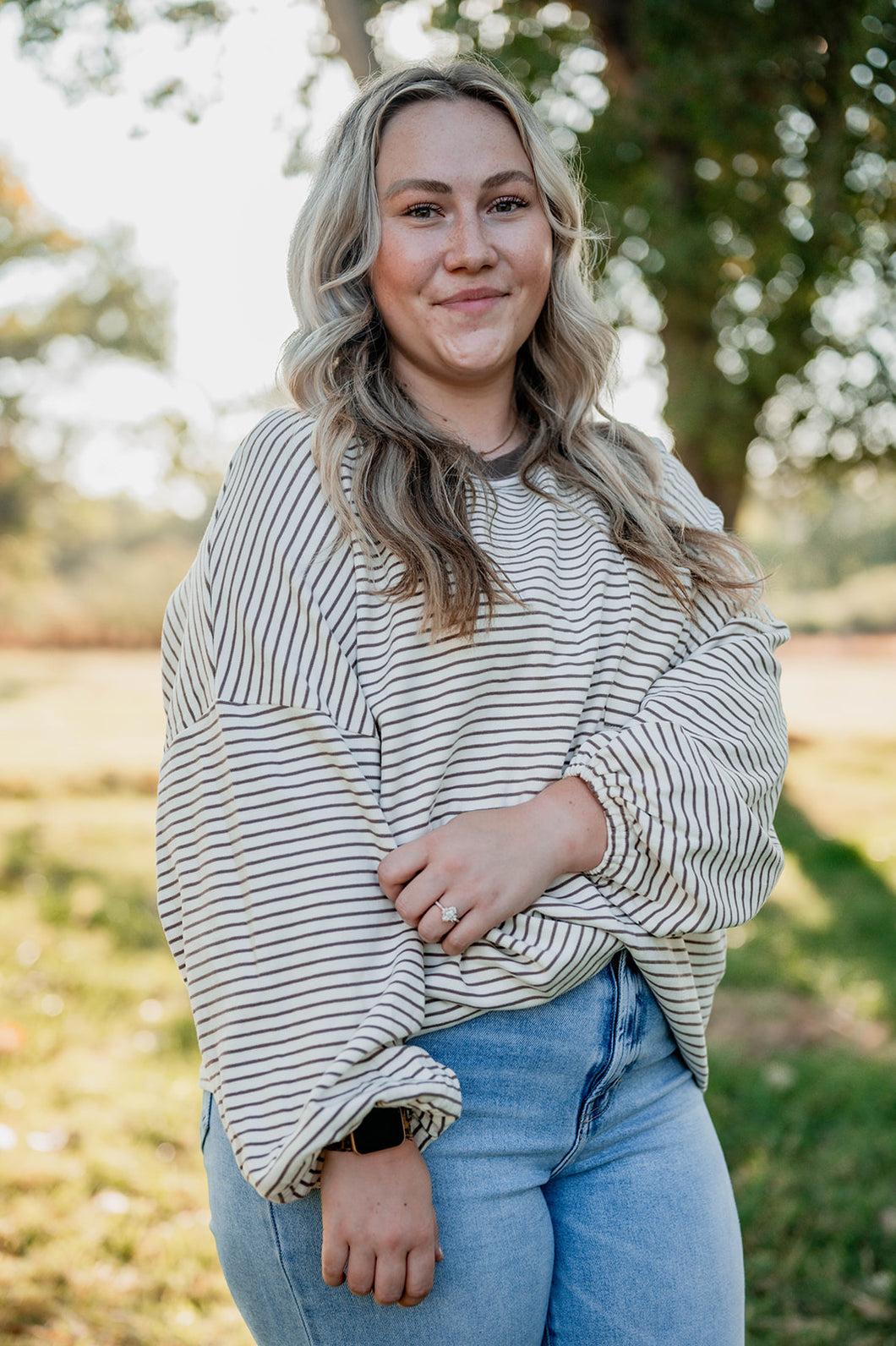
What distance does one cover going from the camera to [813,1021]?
13.3 ft

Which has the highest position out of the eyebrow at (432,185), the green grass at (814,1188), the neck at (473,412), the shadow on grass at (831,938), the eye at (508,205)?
the eyebrow at (432,185)

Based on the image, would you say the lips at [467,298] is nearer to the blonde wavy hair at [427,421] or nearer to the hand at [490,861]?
the blonde wavy hair at [427,421]

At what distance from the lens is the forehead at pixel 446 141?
1.60 metres

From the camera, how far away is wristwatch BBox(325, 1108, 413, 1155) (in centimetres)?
118

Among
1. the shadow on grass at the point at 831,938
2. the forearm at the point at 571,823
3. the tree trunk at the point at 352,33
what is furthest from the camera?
the shadow on grass at the point at 831,938

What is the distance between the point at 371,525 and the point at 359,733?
0.89ft

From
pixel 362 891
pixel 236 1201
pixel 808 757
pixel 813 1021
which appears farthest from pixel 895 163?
pixel 808 757

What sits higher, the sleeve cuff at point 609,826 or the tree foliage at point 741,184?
the tree foliage at point 741,184

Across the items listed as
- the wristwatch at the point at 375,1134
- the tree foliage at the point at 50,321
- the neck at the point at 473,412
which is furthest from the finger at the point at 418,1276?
the tree foliage at the point at 50,321

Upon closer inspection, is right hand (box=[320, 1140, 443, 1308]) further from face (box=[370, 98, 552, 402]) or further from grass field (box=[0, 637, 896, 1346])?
face (box=[370, 98, 552, 402])

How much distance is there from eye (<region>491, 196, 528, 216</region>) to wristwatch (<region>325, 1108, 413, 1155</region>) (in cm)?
125

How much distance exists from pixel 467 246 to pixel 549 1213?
4.24 ft

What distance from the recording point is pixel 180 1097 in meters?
3.42

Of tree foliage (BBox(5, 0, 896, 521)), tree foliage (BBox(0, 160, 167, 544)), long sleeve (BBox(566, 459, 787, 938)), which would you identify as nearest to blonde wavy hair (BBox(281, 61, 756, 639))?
long sleeve (BBox(566, 459, 787, 938))
